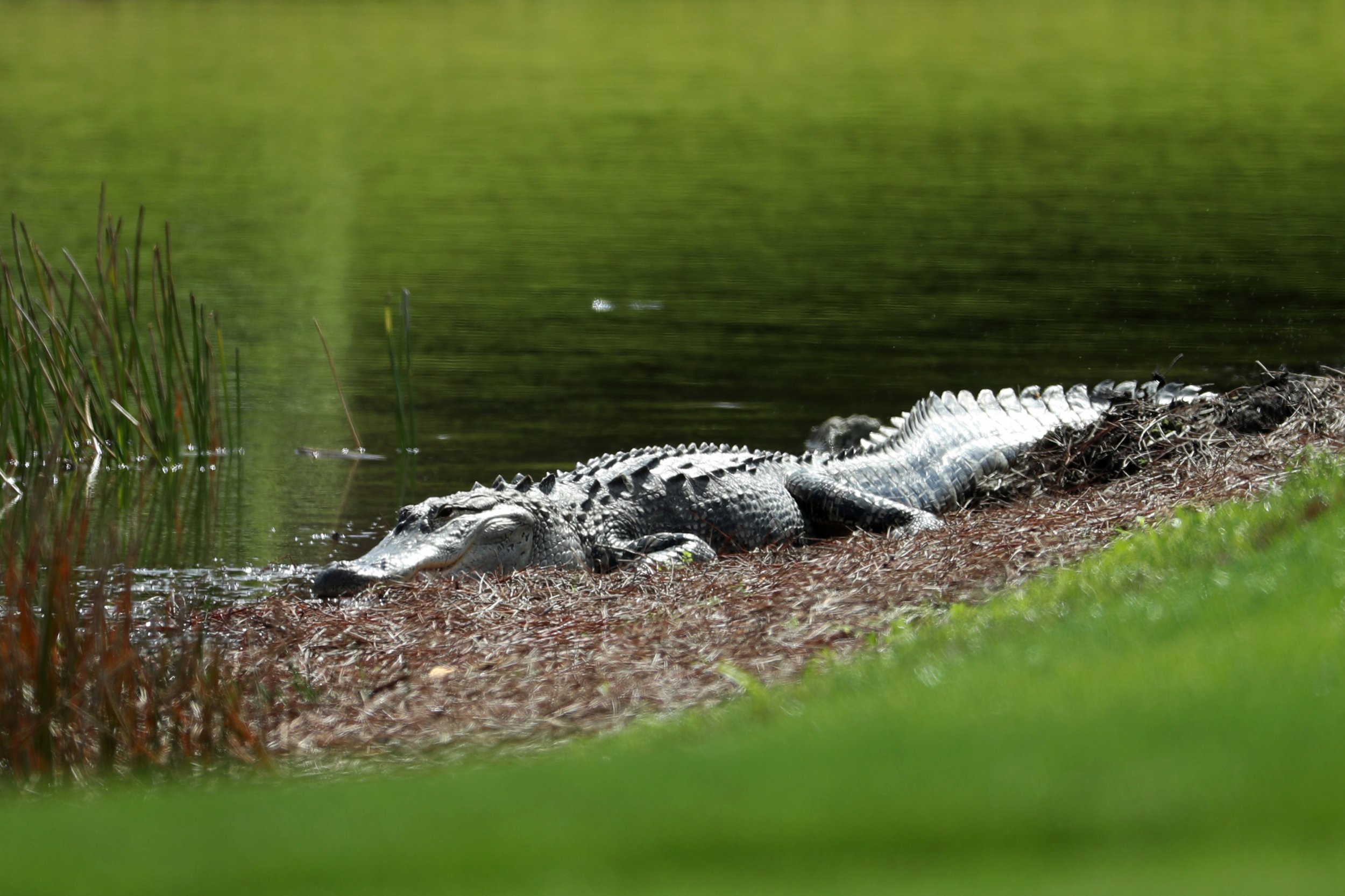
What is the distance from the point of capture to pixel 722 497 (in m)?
10.0

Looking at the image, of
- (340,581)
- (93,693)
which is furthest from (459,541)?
(93,693)

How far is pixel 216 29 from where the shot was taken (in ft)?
210

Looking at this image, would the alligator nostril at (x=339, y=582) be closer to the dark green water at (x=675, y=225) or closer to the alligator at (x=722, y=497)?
the alligator at (x=722, y=497)

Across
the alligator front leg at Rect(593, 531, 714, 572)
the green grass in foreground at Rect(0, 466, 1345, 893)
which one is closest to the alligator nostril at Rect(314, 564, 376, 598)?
the alligator front leg at Rect(593, 531, 714, 572)

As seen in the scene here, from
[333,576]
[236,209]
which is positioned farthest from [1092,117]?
[333,576]

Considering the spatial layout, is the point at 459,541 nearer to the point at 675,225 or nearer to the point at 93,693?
the point at 93,693

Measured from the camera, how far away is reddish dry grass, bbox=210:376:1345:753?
5.96 metres

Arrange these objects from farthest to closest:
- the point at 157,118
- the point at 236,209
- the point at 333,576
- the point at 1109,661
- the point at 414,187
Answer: the point at 157,118, the point at 414,187, the point at 236,209, the point at 333,576, the point at 1109,661

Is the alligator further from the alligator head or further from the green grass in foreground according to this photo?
the green grass in foreground

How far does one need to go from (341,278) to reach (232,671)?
1423cm

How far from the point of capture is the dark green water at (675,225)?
14.3 m

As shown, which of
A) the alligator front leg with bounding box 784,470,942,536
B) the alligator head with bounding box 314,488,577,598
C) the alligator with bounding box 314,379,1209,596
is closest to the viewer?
the alligator head with bounding box 314,488,577,598

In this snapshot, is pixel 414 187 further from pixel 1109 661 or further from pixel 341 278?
pixel 1109 661

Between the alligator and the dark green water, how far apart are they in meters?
1.20
